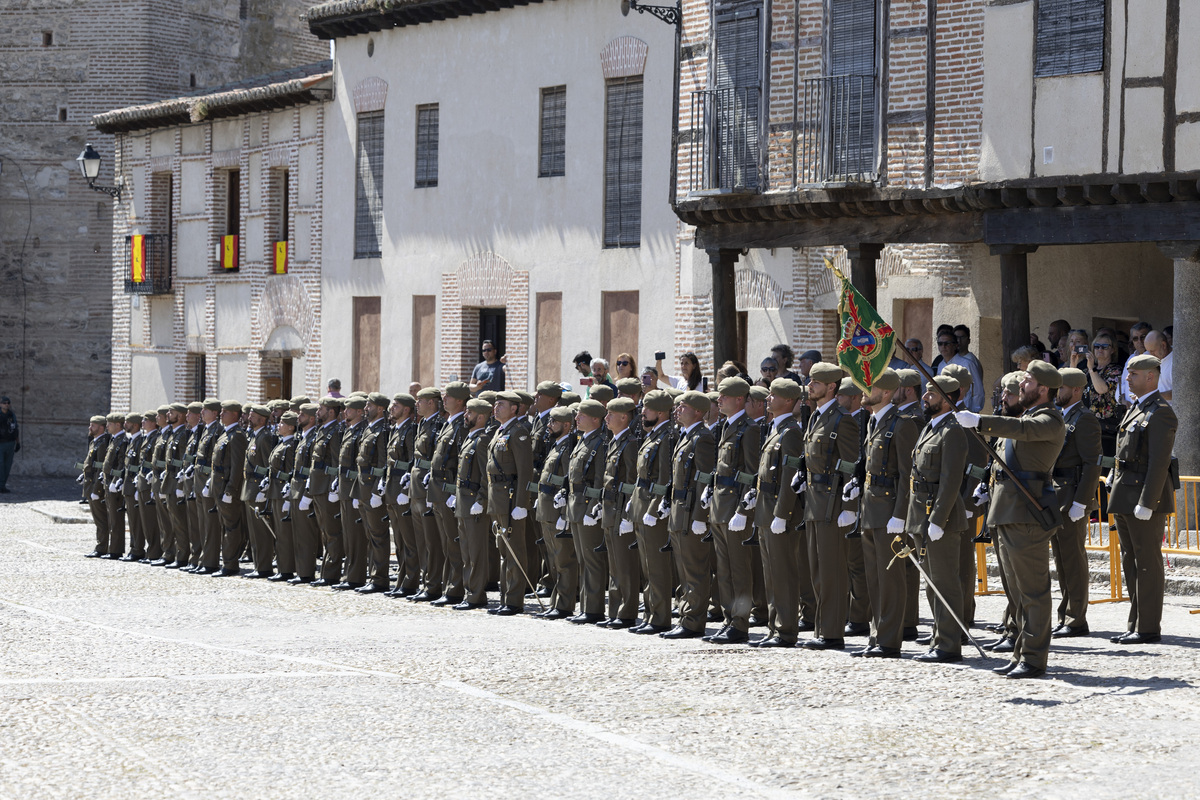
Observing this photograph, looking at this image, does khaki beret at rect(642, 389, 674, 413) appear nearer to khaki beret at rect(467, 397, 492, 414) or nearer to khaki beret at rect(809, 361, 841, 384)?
khaki beret at rect(809, 361, 841, 384)

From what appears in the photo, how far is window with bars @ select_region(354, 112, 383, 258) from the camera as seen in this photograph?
25578 millimetres

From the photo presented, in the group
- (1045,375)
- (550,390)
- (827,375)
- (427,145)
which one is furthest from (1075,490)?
(427,145)

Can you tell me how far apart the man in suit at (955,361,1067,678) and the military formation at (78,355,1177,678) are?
0.5 inches

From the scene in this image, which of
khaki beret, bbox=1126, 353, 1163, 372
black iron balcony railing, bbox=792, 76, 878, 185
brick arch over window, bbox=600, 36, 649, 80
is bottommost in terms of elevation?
khaki beret, bbox=1126, 353, 1163, 372

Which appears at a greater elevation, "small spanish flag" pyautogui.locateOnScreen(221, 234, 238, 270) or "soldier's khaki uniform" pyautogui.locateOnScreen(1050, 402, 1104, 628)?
"small spanish flag" pyautogui.locateOnScreen(221, 234, 238, 270)

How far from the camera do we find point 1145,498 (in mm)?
10773

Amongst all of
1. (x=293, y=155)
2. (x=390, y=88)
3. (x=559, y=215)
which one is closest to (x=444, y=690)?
(x=559, y=215)

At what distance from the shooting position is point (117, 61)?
34406 millimetres

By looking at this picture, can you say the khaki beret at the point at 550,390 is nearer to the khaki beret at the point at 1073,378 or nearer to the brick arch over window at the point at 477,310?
the khaki beret at the point at 1073,378

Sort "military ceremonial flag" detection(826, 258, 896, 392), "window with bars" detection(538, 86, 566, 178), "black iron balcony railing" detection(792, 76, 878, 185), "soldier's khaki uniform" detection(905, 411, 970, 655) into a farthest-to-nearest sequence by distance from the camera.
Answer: "window with bars" detection(538, 86, 566, 178) → "black iron balcony railing" detection(792, 76, 878, 185) → "military ceremonial flag" detection(826, 258, 896, 392) → "soldier's khaki uniform" detection(905, 411, 970, 655)

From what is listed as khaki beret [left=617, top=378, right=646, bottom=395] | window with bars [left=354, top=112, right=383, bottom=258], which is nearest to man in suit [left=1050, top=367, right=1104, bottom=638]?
khaki beret [left=617, top=378, right=646, bottom=395]

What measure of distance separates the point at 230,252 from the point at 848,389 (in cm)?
1998

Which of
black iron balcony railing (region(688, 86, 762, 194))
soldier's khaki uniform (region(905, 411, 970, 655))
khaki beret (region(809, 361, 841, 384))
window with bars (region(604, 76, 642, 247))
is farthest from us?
window with bars (region(604, 76, 642, 247))

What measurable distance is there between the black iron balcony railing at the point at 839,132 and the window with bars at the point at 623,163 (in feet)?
12.0
